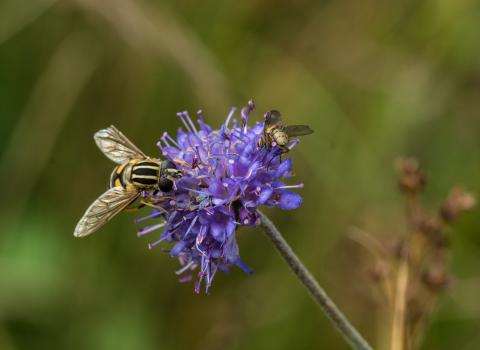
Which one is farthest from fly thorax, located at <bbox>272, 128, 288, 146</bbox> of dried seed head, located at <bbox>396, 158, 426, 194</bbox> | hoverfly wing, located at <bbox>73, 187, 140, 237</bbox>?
dried seed head, located at <bbox>396, 158, 426, 194</bbox>

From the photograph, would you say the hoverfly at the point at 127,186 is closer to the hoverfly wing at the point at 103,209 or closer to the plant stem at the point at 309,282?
the hoverfly wing at the point at 103,209

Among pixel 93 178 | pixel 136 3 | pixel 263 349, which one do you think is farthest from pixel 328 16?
pixel 263 349

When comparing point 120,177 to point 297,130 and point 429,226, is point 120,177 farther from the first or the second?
point 429,226

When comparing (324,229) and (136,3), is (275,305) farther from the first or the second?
(136,3)

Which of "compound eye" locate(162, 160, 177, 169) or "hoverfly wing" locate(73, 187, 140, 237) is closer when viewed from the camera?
"hoverfly wing" locate(73, 187, 140, 237)

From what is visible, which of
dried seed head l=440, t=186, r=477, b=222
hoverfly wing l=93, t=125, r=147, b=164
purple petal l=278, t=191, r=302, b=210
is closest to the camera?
purple petal l=278, t=191, r=302, b=210

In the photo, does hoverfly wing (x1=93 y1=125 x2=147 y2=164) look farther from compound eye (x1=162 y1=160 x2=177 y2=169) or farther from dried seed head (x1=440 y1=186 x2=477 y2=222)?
dried seed head (x1=440 y1=186 x2=477 y2=222)

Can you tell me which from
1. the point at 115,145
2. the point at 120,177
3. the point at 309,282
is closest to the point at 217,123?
the point at 115,145
